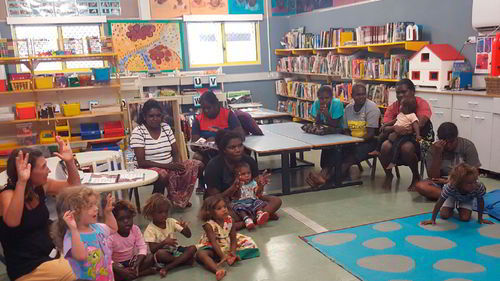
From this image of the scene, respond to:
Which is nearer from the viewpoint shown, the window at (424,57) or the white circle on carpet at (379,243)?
the white circle on carpet at (379,243)

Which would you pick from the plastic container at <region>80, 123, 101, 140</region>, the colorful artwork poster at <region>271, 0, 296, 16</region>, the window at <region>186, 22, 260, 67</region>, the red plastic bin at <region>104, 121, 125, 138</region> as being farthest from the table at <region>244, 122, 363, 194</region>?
the colorful artwork poster at <region>271, 0, 296, 16</region>

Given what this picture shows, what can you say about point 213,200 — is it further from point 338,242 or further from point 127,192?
point 127,192

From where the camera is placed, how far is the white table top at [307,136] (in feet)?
14.6

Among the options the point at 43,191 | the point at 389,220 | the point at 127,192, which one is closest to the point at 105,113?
the point at 127,192

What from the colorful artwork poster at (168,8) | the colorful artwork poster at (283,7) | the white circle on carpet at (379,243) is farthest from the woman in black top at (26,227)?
the colorful artwork poster at (283,7)

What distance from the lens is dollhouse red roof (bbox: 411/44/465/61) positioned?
5395mm

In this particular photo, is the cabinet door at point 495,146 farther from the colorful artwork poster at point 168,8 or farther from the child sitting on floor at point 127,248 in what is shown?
the colorful artwork poster at point 168,8

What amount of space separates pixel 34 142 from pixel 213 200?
4.05 metres

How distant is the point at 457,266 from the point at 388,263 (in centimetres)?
44

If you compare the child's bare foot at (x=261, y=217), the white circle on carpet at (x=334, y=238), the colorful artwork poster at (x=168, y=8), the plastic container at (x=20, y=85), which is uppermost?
the colorful artwork poster at (x=168, y=8)

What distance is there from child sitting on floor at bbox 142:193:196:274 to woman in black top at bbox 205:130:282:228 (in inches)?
30.5

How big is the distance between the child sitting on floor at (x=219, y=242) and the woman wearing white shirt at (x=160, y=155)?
1.13 meters

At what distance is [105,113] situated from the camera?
5996 millimetres

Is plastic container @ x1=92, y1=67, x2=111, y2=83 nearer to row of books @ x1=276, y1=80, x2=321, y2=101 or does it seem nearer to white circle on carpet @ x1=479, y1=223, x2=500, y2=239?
row of books @ x1=276, y1=80, x2=321, y2=101
